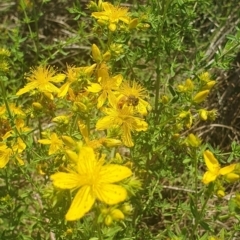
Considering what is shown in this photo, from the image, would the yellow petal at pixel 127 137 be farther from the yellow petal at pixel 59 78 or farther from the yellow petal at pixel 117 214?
the yellow petal at pixel 117 214

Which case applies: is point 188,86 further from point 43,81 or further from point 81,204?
point 81,204

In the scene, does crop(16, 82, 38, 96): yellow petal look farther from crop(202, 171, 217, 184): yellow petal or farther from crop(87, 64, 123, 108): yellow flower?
crop(202, 171, 217, 184): yellow petal

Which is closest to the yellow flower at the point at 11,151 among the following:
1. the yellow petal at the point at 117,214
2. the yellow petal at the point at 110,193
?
the yellow petal at the point at 110,193

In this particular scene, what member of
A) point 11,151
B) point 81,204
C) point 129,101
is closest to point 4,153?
point 11,151

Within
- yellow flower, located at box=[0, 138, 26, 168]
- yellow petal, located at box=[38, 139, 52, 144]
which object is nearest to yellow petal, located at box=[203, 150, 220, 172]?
yellow petal, located at box=[38, 139, 52, 144]

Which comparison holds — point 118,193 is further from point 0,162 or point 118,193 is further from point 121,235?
point 0,162

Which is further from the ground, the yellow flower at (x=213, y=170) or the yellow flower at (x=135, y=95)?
the yellow flower at (x=213, y=170)
